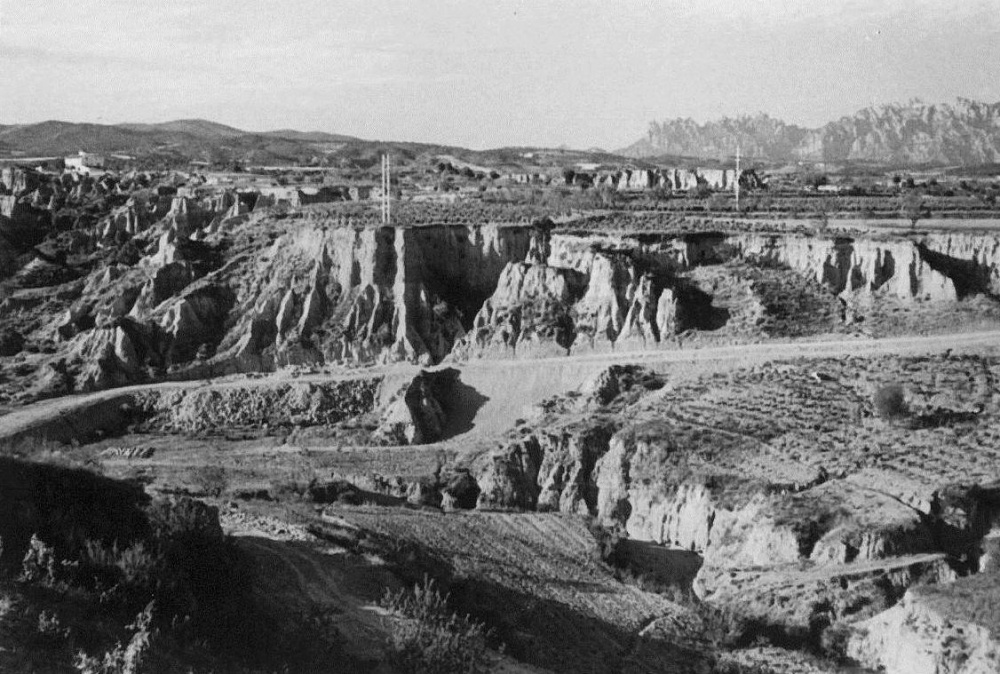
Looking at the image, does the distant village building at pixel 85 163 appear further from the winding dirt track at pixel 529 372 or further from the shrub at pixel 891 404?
the shrub at pixel 891 404

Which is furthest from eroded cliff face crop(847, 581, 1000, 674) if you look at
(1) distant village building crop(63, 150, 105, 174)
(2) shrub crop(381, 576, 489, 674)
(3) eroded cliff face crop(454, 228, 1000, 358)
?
(1) distant village building crop(63, 150, 105, 174)

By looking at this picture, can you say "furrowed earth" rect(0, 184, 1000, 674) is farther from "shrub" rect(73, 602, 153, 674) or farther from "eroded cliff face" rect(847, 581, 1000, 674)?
"shrub" rect(73, 602, 153, 674)

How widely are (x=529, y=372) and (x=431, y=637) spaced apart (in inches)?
975

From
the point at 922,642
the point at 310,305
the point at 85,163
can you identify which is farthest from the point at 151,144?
the point at 922,642

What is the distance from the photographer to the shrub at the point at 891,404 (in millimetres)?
35812

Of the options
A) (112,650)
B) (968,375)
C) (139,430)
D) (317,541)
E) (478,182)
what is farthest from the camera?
(478,182)

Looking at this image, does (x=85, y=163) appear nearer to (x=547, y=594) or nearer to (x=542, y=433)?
(x=542, y=433)

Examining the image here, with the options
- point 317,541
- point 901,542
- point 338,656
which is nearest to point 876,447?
point 901,542

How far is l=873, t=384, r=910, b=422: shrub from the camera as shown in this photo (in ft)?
117

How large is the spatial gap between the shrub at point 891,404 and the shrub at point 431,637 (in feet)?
55.5

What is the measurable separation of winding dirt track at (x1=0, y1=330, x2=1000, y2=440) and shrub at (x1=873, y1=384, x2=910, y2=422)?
4.18 meters

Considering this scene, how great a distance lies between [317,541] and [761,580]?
35.8 feet

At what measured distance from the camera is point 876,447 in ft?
113

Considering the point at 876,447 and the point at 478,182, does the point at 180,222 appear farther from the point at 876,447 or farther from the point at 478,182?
the point at 876,447
